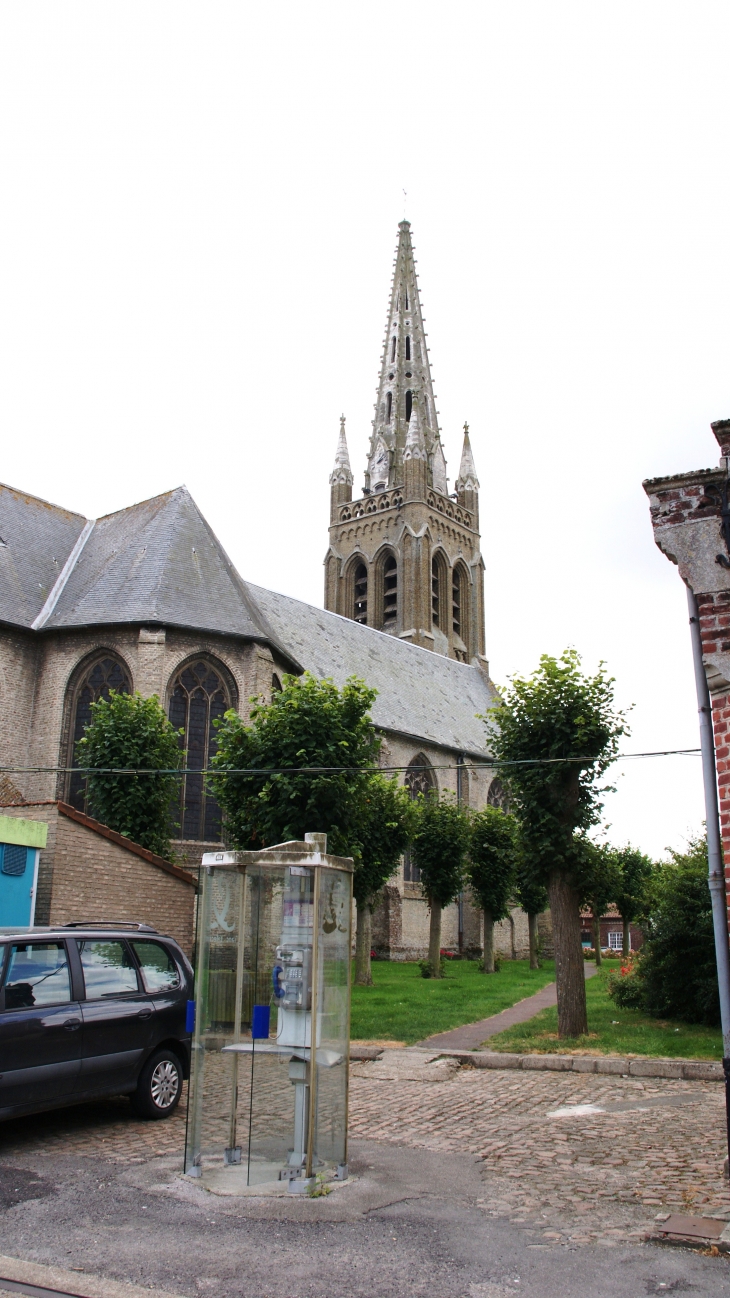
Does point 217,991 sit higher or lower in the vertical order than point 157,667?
lower

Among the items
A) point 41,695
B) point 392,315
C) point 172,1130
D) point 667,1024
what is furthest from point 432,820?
point 392,315

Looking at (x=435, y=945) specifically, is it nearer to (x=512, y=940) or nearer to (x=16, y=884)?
(x=16, y=884)

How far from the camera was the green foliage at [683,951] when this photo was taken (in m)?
15.2

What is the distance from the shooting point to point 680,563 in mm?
7168

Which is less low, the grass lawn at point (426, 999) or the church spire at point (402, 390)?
the church spire at point (402, 390)

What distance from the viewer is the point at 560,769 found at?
15758 mm

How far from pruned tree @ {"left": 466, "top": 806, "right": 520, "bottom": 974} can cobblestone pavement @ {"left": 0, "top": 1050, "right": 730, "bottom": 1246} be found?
61.0 feet

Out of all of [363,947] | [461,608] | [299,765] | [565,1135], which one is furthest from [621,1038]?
[461,608]

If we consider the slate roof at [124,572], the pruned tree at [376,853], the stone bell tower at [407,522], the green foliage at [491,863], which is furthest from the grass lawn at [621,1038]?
the stone bell tower at [407,522]

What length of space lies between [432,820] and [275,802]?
12.8 meters

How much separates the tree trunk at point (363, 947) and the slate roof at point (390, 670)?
1116 cm

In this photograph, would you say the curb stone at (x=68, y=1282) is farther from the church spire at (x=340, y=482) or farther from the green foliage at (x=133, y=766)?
the church spire at (x=340, y=482)

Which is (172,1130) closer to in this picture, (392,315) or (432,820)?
(432,820)

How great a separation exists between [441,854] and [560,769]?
14262mm
